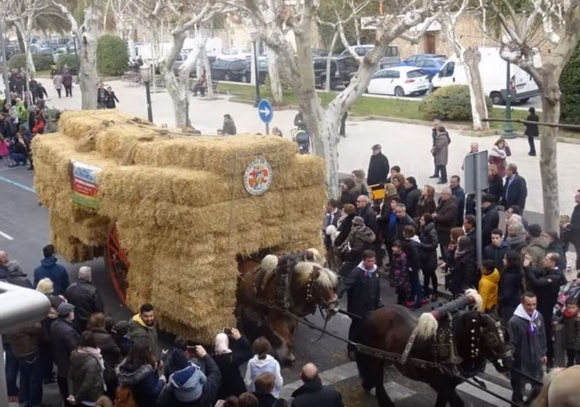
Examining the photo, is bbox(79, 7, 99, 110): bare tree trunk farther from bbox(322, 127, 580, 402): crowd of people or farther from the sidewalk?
bbox(322, 127, 580, 402): crowd of people

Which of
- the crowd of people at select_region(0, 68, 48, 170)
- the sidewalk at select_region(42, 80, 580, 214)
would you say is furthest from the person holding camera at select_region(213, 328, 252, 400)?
the crowd of people at select_region(0, 68, 48, 170)

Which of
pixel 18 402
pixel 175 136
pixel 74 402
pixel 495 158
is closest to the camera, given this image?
pixel 74 402

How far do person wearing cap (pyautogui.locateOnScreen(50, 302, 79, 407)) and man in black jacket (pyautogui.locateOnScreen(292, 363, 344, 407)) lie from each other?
255cm

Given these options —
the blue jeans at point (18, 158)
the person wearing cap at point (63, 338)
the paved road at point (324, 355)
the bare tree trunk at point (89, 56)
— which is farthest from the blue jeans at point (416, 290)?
the bare tree trunk at point (89, 56)

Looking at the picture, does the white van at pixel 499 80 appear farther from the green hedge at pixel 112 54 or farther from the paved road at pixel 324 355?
the green hedge at pixel 112 54

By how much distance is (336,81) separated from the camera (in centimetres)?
3869

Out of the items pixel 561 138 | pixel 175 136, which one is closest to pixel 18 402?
pixel 175 136

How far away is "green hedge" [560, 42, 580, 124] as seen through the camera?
23516 millimetres

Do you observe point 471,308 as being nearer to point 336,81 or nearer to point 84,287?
point 84,287

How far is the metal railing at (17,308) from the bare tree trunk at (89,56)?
23.2m

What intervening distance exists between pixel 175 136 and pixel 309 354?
342cm

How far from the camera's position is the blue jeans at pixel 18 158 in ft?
74.9

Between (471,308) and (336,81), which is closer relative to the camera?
(471,308)

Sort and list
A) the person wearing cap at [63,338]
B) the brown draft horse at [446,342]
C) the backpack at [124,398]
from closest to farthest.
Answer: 1. the backpack at [124,398]
2. the brown draft horse at [446,342]
3. the person wearing cap at [63,338]
